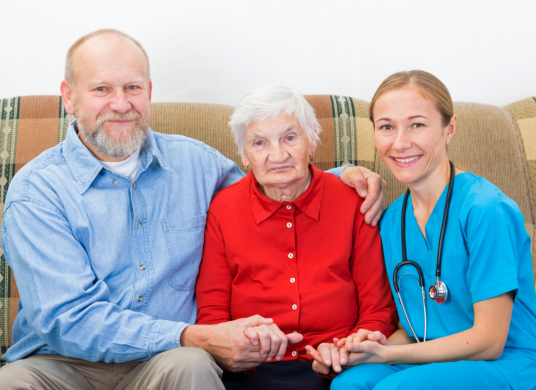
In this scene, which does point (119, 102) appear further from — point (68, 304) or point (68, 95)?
point (68, 304)

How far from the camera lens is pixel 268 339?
1.44m

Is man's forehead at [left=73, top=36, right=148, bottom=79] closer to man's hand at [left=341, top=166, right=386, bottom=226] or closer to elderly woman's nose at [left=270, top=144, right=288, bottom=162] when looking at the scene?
elderly woman's nose at [left=270, top=144, right=288, bottom=162]

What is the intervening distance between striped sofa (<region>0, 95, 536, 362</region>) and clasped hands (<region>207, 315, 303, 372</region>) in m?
0.89

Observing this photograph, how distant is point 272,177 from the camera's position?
5.58 feet

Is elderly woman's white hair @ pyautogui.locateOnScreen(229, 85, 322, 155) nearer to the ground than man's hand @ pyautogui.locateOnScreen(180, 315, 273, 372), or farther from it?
farther from it

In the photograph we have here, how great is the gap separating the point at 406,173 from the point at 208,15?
141 centimetres

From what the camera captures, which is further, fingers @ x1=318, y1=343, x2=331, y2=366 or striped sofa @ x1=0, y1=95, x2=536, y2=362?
striped sofa @ x1=0, y1=95, x2=536, y2=362

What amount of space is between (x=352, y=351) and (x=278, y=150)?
0.69 meters

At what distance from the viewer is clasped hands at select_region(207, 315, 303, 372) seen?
4.74ft

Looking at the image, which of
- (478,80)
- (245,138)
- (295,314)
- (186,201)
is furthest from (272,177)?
(478,80)

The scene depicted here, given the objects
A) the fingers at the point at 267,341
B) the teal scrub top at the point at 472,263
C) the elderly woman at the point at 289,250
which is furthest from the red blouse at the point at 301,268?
the fingers at the point at 267,341

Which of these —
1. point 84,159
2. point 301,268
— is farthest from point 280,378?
point 84,159

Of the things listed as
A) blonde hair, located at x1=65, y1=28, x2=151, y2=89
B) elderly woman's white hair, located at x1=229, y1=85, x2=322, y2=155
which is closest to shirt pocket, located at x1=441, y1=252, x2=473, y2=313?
elderly woman's white hair, located at x1=229, y1=85, x2=322, y2=155

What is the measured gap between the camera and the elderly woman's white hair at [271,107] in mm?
1658
